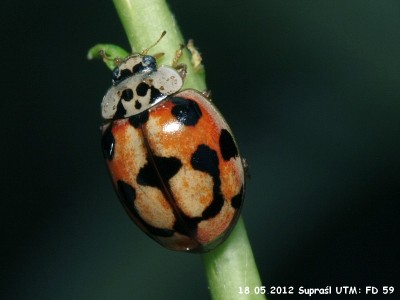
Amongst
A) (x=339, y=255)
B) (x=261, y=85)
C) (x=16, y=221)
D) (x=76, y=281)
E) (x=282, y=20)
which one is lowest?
(x=339, y=255)

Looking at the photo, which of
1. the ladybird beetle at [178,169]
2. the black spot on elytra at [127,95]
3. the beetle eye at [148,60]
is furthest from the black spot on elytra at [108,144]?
the beetle eye at [148,60]

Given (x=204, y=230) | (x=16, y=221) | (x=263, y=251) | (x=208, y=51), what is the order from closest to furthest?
(x=204, y=230) → (x=263, y=251) → (x=16, y=221) → (x=208, y=51)

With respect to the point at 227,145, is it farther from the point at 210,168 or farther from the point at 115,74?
the point at 115,74

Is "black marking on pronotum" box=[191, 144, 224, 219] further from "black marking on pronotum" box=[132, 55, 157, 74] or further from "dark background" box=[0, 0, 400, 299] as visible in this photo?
"dark background" box=[0, 0, 400, 299]

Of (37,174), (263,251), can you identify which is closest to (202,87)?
(263,251)

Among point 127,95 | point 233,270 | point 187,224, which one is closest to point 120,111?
point 127,95

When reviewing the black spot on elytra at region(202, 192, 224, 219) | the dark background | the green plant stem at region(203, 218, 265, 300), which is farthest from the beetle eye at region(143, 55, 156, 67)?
the dark background

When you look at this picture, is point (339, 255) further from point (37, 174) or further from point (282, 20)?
point (37, 174)
